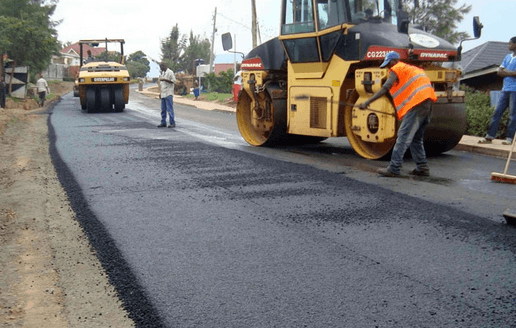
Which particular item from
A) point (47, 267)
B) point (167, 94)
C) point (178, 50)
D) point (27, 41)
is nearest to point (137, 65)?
point (178, 50)

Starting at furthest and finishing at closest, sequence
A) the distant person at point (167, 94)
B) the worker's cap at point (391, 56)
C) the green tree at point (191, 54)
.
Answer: the green tree at point (191, 54)
the distant person at point (167, 94)
the worker's cap at point (391, 56)

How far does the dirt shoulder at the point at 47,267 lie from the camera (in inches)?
131

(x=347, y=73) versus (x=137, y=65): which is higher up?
(x=137, y=65)

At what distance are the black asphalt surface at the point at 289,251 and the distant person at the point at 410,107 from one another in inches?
30.2

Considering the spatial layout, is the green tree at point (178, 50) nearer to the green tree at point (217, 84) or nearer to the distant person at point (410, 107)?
the green tree at point (217, 84)

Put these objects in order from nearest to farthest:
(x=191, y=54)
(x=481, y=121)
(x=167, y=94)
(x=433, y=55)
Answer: (x=433, y=55) < (x=481, y=121) < (x=167, y=94) < (x=191, y=54)

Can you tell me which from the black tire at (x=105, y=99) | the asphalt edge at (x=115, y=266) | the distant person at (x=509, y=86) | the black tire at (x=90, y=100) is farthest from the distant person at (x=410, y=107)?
the black tire at (x=105, y=99)

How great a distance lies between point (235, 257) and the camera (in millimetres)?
4199

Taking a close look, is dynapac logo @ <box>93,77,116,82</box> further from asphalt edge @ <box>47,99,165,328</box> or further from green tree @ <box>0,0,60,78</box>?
asphalt edge @ <box>47,99,165,328</box>

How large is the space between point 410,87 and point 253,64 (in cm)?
409

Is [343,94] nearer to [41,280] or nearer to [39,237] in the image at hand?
[39,237]

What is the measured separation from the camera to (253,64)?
35.2 ft

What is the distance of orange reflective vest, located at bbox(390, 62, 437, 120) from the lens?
282 inches

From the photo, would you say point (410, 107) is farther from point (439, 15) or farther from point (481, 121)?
point (439, 15)
